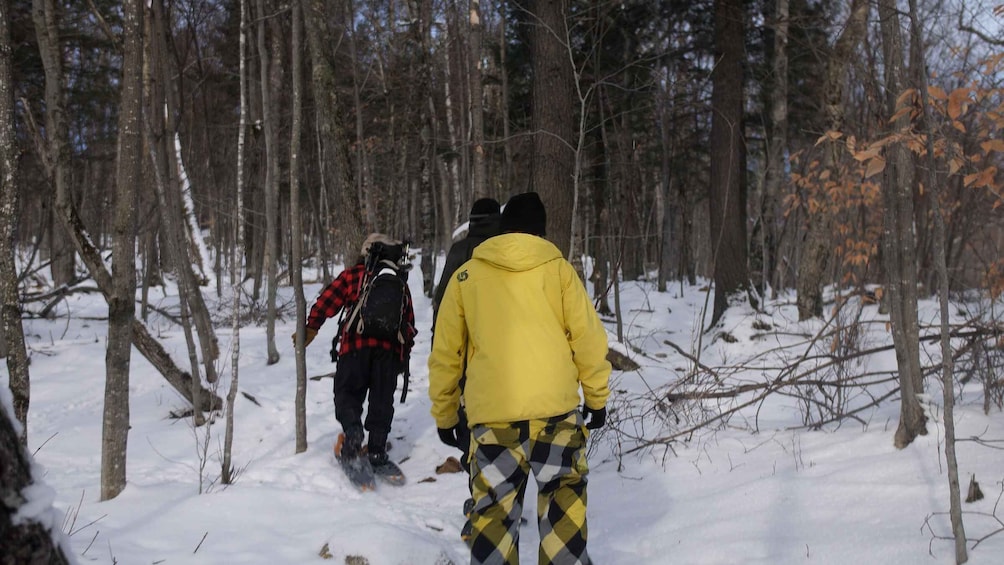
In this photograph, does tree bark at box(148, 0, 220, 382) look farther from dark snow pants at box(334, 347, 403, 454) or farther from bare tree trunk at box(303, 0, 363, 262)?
dark snow pants at box(334, 347, 403, 454)

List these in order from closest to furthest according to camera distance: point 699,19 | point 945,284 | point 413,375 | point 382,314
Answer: point 945,284 → point 382,314 → point 413,375 → point 699,19

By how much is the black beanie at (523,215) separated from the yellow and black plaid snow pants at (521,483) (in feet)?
3.00

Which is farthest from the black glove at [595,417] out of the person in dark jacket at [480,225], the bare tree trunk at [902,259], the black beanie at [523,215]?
the bare tree trunk at [902,259]

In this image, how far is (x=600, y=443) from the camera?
5.38 m

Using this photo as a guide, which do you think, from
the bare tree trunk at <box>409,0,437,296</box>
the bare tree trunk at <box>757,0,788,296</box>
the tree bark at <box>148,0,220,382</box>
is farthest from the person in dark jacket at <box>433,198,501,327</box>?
the bare tree trunk at <box>409,0,437,296</box>

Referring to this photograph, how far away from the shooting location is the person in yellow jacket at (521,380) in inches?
108

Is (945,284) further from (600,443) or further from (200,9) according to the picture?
(200,9)

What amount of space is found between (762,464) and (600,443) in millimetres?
1474

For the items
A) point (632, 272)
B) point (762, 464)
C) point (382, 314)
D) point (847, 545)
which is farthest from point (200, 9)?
point (632, 272)

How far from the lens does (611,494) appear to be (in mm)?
4461

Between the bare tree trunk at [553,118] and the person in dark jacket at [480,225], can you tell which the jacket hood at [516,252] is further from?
the bare tree trunk at [553,118]

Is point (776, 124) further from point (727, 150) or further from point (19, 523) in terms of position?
point (19, 523)

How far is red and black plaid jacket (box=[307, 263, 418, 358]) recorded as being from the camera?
4926 millimetres

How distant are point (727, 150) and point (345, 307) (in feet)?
25.6
